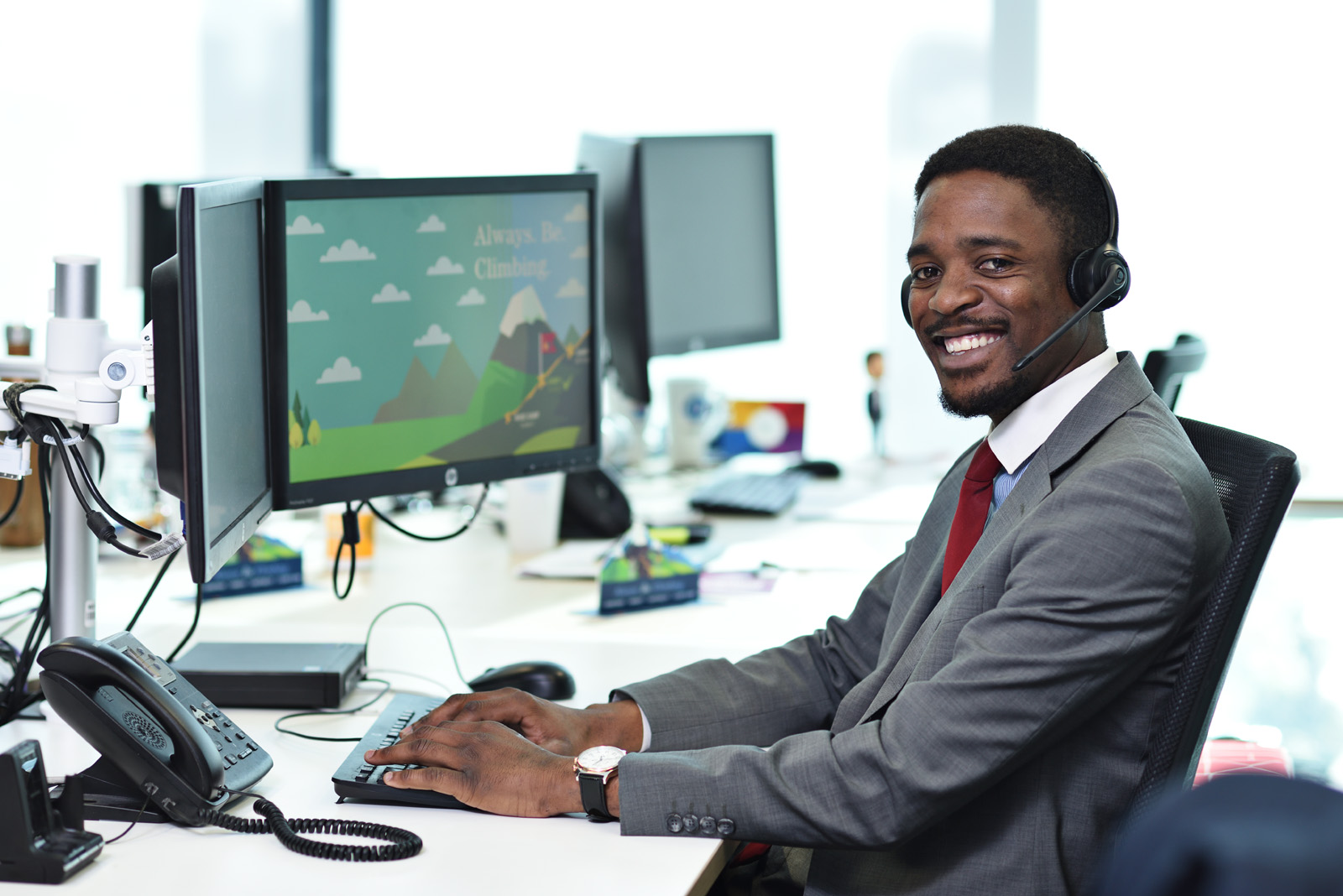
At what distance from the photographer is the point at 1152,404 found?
1.12m

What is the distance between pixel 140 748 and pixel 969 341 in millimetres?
827

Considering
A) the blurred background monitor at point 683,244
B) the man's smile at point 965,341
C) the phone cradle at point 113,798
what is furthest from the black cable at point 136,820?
the blurred background monitor at point 683,244

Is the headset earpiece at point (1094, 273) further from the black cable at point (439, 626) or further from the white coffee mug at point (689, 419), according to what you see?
the white coffee mug at point (689, 419)

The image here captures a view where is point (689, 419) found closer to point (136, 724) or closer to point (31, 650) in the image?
point (31, 650)

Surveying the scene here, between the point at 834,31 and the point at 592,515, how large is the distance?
84.6 inches

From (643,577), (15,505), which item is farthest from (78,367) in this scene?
(643,577)

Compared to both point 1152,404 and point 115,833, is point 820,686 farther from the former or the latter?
point 115,833

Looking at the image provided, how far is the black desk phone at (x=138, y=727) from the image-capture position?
101 centimetres

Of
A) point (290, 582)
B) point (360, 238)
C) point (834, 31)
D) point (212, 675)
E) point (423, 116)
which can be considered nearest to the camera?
point (212, 675)

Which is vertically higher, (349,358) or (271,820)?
(349,358)

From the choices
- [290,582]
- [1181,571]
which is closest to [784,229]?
[290,582]

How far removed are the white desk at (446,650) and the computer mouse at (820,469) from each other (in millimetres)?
141

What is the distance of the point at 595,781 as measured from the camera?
104 cm

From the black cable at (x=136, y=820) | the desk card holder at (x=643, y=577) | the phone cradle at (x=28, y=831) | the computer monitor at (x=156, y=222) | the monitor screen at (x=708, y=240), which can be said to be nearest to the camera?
the phone cradle at (x=28, y=831)
